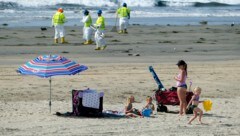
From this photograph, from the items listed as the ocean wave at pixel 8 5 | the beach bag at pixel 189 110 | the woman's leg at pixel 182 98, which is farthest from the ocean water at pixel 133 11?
the woman's leg at pixel 182 98

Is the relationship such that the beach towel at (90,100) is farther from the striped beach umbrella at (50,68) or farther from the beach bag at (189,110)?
the beach bag at (189,110)

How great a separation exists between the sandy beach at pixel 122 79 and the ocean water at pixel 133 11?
8334mm

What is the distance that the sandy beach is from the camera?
551 inches

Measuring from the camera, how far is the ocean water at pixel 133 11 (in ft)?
150

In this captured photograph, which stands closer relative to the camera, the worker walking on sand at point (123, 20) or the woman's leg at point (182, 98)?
the woman's leg at point (182, 98)

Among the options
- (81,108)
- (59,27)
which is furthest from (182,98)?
(59,27)

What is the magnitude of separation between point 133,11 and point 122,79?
3681 cm

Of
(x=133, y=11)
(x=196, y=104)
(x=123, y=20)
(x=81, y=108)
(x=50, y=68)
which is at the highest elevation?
(x=50, y=68)

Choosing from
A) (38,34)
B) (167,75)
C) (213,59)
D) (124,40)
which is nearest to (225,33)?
(124,40)

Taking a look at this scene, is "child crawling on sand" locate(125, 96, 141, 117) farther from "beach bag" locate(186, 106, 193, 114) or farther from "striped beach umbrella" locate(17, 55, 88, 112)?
"striped beach umbrella" locate(17, 55, 88, 112)

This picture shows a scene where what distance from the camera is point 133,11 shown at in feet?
186

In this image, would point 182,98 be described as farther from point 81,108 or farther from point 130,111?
point 81,108

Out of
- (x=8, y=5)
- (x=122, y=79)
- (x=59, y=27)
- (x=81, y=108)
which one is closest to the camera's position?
(x=81, y=108)

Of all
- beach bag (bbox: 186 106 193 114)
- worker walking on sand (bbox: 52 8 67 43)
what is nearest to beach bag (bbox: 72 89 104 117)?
beach bag (bbox: 186 106 193 114)
